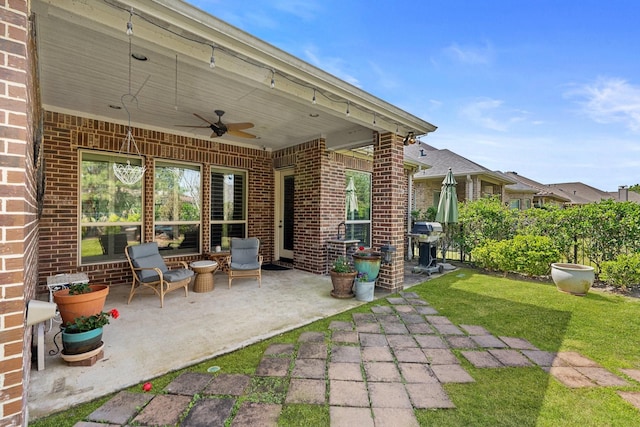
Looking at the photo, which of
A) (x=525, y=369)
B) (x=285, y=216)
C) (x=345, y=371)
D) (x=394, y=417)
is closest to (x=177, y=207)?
(x=285, y=216)

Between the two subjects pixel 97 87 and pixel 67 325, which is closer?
pixel 67 325

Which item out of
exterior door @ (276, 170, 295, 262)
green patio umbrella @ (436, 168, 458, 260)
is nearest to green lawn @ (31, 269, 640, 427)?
green patio umbrella @ (436, 168, 458, 260)

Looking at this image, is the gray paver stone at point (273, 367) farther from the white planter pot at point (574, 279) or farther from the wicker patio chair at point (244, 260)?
the white planter pot at point (574, 279)

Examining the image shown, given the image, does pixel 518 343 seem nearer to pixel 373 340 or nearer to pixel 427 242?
pixel 373 340

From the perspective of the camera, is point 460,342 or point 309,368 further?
point 460,342

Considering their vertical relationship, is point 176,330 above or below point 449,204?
below

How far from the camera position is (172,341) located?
296 cm

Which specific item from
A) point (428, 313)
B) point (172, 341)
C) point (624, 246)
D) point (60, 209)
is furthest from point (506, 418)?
point (60, 209)

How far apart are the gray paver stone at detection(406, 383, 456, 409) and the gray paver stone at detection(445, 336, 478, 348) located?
0.84m

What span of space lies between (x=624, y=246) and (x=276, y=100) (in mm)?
6675

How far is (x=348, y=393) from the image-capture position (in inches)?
84.7

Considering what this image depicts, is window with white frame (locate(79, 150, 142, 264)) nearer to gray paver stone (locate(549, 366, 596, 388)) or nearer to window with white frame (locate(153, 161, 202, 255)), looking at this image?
window with white frame (locate(153, 161, 202, 255))

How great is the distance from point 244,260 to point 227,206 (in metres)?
1.71

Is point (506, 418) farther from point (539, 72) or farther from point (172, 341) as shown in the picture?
point (539, 72)
